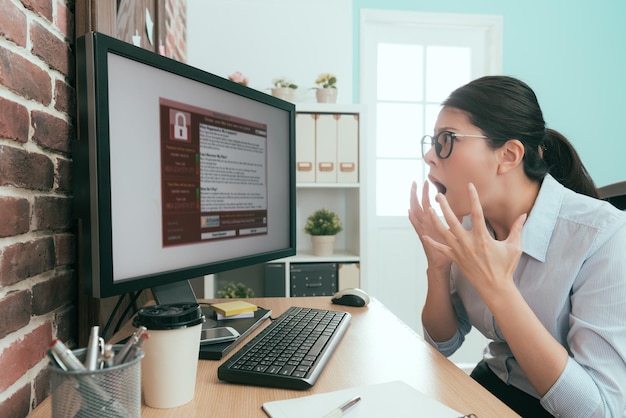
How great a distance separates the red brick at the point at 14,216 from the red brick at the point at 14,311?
85 mm

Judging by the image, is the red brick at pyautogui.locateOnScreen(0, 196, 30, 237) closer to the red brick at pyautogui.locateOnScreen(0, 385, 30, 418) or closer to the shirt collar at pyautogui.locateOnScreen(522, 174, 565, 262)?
the red brick at pyautogui.locateOnScreen(0, 385, 30, 418)

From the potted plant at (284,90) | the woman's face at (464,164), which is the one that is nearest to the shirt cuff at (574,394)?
the woman's face at (464,164)

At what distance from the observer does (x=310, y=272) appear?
231cm

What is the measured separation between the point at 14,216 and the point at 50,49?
0.29 metres

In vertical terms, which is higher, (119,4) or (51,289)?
(119,4)

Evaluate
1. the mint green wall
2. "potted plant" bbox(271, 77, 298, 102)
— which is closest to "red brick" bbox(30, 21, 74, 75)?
"potted plant" bbox(271, 77, 298, 102)

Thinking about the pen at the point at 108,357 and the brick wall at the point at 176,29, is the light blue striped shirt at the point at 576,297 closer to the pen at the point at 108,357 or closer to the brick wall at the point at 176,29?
the pen at the point at 108,357

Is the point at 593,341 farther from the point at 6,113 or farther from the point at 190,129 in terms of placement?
the point at 6,113

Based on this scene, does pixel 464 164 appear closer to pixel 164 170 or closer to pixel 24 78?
pixel 164 170

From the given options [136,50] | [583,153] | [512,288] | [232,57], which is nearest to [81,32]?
[136,50]

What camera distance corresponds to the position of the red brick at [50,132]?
71cm

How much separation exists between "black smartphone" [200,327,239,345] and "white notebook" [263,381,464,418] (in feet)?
0.84

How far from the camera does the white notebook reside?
56 cm

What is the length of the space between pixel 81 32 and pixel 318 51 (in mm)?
1986
